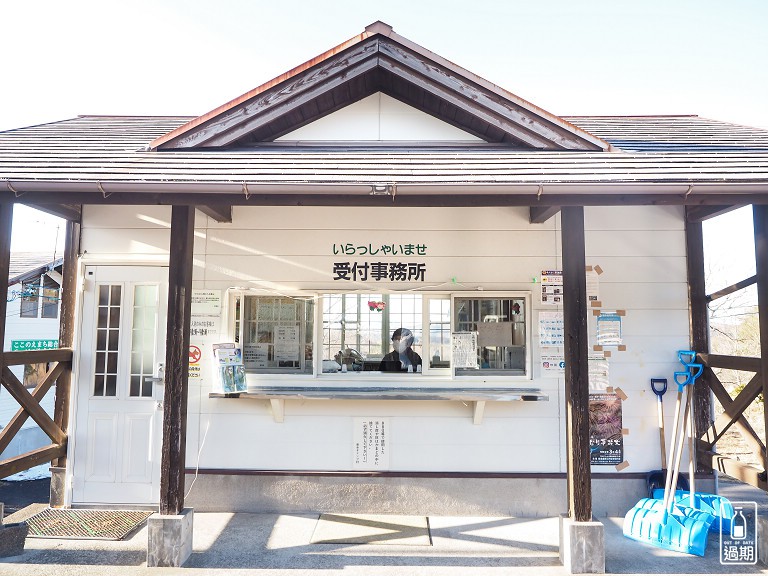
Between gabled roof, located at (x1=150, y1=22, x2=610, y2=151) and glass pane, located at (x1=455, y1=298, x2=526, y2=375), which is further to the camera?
glass pane, located at (x1=455, y1=298, x2=526, y2=375)

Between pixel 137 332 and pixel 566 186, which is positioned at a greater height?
pixel 566 186

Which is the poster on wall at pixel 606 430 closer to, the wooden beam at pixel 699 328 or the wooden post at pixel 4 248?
the wooden beam at pixel 699 328

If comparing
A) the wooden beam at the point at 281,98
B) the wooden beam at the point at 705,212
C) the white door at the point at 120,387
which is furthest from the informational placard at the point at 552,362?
the white door at the point at 120,387

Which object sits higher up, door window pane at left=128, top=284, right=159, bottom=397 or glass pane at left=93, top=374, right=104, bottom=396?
door window pane at left=128, top=284, right=159, bottom=397

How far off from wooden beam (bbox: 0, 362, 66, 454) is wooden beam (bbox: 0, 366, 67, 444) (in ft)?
0.32

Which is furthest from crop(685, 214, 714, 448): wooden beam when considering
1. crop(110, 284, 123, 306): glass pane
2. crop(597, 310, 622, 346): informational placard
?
crop(110, 284, 123, 306): glass pane

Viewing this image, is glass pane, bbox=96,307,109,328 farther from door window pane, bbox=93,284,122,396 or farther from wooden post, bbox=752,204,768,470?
wooden post, bbox=752,204,768,470

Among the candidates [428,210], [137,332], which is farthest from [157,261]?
[428,210]

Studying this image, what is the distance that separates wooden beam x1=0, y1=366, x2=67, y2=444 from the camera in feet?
14.4

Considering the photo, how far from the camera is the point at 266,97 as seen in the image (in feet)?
16.0

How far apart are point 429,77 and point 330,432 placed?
3713 mm

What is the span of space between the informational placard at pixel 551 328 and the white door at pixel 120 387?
403 centimetres

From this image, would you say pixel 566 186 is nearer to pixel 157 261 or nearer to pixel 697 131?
pixel 697 131

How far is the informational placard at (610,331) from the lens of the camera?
533 centimetres
